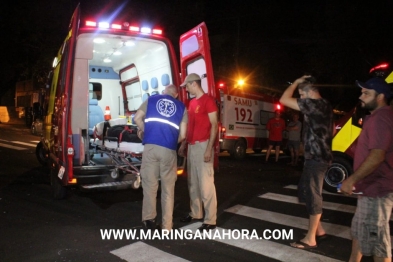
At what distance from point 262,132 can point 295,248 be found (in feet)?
32.7

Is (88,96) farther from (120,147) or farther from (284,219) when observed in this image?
(284,219)

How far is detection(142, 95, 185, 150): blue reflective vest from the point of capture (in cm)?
445

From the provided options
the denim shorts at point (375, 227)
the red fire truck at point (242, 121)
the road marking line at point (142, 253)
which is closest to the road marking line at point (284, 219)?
the denim shorts at point (375, 227)

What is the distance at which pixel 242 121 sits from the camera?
41.8 feet

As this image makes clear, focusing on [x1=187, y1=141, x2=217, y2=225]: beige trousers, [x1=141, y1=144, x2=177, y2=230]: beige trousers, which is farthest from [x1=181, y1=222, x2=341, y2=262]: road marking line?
[x1=141, y1=144, x2=177, y2=230]: beige trousers

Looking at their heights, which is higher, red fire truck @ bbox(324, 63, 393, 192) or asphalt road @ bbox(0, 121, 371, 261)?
red fire truck @ bbox(324, 63, 393, 192)

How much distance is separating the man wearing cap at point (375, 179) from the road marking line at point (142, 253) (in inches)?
71.3

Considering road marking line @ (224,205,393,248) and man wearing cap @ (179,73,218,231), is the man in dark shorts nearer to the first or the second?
road marking line @ (224,205,393,248)

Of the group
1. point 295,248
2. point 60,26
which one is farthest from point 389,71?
point 60,26

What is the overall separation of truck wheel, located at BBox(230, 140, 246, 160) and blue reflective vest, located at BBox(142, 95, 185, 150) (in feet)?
26.2

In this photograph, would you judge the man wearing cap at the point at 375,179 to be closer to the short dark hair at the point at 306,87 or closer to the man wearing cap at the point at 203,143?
the short dark hair at the point at 306,87

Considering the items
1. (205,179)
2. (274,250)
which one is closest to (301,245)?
(274,250)

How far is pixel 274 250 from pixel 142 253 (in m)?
1.47

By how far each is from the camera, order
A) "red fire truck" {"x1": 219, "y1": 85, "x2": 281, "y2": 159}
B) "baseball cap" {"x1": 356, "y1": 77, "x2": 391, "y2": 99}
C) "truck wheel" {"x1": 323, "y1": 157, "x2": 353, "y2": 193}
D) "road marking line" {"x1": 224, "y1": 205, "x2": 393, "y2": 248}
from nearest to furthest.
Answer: "baseball cap" {"x1": 356, "y1": 77, "x2": 391, "y2": 99} < "road marking line" {"x1": 224, "y1": 205, "x2": 393, "y2": 248} < "truck wheel" {"x1": 323, "y1": 157, "x2": 353, "y2": 193} < "red fire truck" {"x1": 219, "y1": 85, "x2": 281, "y2": 159}
